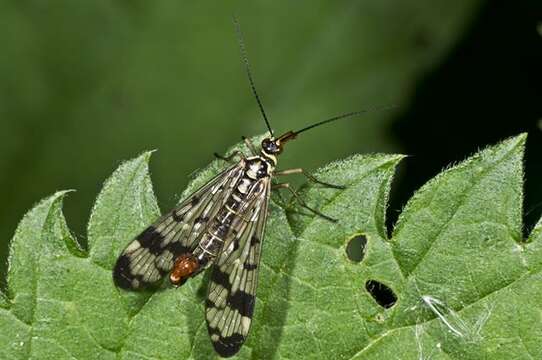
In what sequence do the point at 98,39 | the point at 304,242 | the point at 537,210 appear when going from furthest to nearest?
1. the point at 98,39
2. the point at 537,210
3. the point at 304,242

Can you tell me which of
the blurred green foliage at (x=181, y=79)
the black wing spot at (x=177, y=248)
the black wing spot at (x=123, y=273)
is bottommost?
the black wing spot at (x=123, y=273)

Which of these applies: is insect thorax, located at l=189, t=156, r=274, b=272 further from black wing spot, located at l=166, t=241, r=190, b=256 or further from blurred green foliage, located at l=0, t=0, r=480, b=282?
blurred green foliage, located at l=0, t=0, r=480, b=282

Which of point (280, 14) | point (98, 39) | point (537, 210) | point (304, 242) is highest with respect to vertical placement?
point (280, 14)

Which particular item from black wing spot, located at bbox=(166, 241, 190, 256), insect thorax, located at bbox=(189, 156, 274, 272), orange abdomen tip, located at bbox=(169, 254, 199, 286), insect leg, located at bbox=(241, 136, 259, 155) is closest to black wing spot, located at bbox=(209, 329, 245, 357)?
orange abdomen tip, located at bbox=(169, 254, 199, 286)

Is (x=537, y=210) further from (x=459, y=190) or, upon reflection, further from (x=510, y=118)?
(x=459, y=190)

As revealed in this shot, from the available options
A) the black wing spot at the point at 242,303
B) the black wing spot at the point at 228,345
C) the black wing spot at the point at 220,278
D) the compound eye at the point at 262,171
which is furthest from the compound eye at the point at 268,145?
the black wing spot at the point at 228,345

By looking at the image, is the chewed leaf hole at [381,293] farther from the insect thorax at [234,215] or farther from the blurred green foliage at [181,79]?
the blurred green foliage at [181,79]

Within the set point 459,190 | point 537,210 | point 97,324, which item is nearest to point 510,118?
point 537,210
